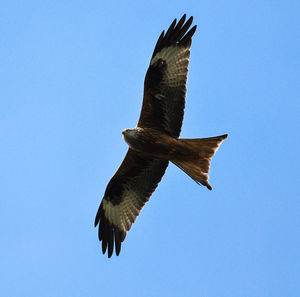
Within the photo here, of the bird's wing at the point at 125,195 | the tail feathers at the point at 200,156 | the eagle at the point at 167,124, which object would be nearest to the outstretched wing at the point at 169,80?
the eagle at the point at 167,124

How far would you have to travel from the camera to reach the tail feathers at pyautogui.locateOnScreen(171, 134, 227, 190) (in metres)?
9.56

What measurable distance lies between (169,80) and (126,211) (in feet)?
8.18

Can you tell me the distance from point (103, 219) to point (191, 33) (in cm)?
364

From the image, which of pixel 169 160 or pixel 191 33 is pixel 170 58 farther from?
pixel 169 160

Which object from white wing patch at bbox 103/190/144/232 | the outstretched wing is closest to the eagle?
the outstretched wing

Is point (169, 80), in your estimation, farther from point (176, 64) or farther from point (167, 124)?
point (167, 124)

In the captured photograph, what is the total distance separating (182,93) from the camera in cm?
995

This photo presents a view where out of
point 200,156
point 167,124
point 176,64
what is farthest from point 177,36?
point 200,156

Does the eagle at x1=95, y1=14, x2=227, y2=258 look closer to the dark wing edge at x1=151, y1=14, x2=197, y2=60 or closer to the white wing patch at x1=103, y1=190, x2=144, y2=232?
the dark wing edge at x1=151, y1=14, x2=197, y2=60

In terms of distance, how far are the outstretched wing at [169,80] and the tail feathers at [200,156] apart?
21.0 inches

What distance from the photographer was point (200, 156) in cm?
966

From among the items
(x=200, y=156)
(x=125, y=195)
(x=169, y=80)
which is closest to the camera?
(x=200, y=156)

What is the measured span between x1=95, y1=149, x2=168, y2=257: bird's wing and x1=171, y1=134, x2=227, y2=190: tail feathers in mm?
923

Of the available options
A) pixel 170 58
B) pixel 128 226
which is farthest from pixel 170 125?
pixel 128 226
